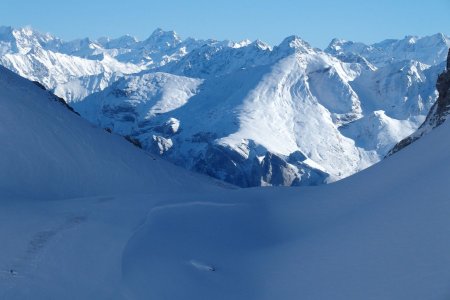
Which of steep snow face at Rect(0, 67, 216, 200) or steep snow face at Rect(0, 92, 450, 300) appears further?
steep snow face at Rect(0, 67, 216, 200)

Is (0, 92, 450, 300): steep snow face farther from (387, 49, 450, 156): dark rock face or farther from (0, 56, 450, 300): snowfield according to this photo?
(387, 49, 450, 156): dark rock face

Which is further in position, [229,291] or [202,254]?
[202,254]

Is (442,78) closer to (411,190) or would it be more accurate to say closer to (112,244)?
(411,190)

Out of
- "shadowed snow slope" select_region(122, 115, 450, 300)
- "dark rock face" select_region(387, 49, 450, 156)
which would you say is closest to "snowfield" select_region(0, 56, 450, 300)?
"shadowed snow slope" select_region(122, 115, 450, 300)

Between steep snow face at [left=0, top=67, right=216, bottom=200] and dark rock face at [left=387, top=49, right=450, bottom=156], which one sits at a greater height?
dark rock face at [left=387, top=49, right=450, bottom=156]

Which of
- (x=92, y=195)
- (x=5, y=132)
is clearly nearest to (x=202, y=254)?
(x=92, y=195)

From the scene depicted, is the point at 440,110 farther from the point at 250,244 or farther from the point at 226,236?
the point at 250,244
